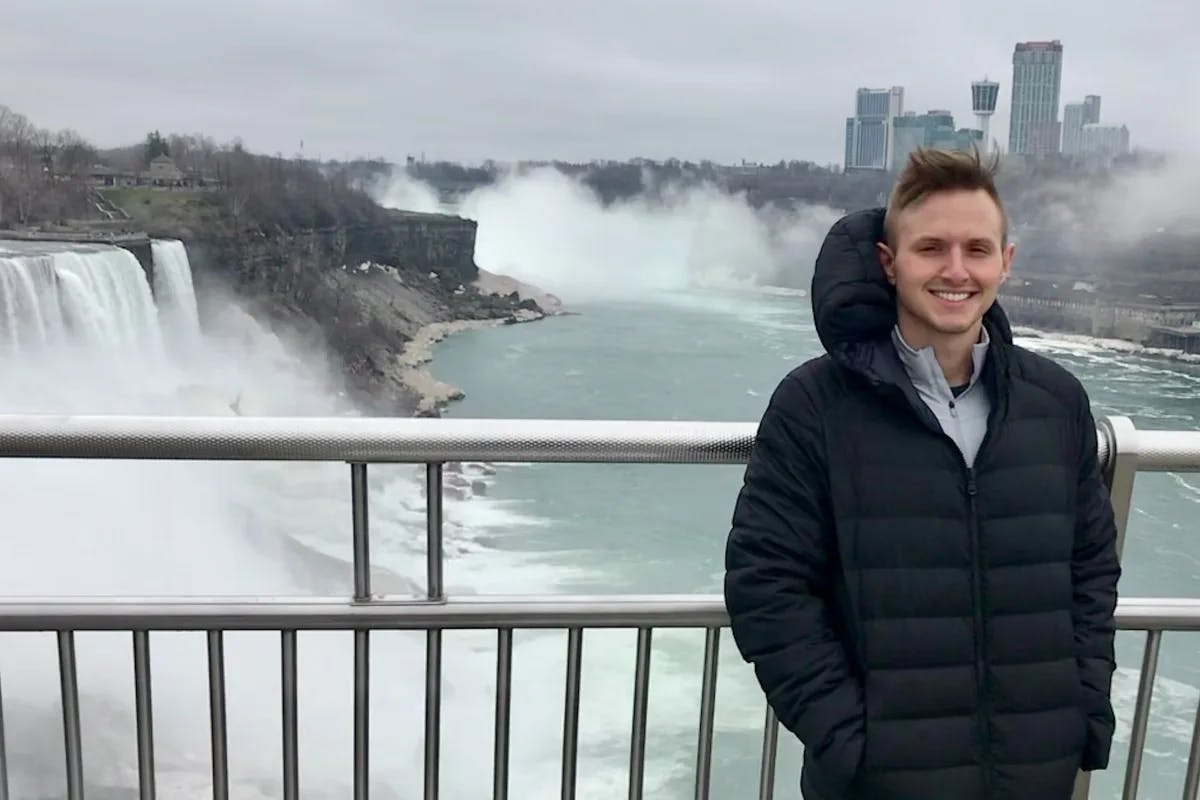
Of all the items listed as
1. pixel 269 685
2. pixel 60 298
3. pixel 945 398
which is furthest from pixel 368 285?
pixel 945 398

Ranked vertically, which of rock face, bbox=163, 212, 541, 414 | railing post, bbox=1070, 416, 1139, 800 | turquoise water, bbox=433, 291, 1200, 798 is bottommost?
turquoise water, bbox=433, 291, 1200, 798

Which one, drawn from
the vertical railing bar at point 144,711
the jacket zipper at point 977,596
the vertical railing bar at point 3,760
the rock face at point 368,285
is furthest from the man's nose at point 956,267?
the rock face at point 368,285

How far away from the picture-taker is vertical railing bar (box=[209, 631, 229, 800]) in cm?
113

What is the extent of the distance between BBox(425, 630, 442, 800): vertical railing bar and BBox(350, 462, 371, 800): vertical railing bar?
6cm

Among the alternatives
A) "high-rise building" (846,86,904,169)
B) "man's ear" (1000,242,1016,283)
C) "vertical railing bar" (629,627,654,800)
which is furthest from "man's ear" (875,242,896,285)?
"high-rise building" (846,86,904,169)

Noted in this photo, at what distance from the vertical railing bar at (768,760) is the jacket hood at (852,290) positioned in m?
0.50

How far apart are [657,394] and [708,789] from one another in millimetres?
35731

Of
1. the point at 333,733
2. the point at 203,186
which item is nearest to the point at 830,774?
the point at 333,733

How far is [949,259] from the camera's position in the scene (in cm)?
97

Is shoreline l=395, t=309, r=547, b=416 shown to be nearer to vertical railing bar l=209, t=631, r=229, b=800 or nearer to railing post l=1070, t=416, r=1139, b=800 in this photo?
vertical railing bar l=209, t=631, r=229, b=800

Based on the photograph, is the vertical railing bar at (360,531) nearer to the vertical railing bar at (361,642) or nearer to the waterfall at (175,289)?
the vertical railing bar at (361,642)

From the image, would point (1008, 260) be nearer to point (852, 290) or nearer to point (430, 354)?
point (852, 290)

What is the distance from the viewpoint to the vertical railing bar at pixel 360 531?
110 centimetres

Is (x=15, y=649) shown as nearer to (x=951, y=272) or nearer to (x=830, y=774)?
(x=830, y=774)
